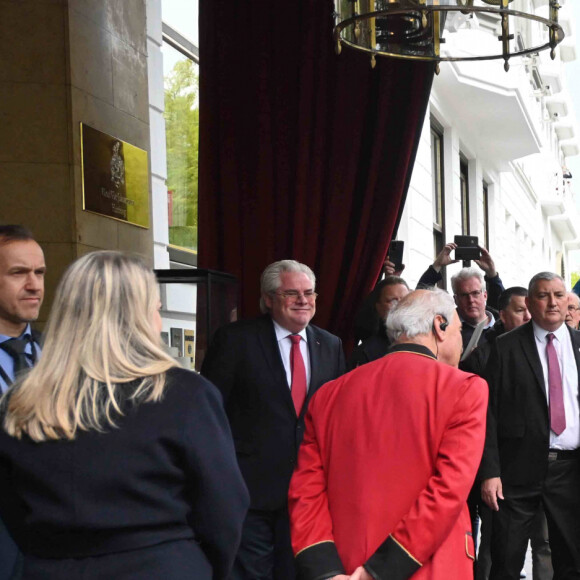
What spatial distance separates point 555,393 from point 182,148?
3.98 meters

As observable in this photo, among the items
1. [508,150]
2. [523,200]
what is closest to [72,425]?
[508,150]

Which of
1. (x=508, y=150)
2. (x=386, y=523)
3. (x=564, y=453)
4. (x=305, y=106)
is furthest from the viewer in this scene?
(x=508, y=150)

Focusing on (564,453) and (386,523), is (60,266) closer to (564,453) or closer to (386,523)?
(386,523)

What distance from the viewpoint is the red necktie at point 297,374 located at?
547 centimetres

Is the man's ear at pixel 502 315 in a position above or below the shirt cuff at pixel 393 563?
above

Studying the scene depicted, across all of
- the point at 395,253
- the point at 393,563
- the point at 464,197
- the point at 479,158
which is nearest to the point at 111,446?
the point at 393,563

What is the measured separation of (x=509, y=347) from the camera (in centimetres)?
613

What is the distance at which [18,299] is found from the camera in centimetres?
396

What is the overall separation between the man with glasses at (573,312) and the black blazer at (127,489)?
6590 millimetres

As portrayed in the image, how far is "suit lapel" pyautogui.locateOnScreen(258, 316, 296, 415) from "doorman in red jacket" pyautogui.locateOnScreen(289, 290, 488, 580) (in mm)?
1655

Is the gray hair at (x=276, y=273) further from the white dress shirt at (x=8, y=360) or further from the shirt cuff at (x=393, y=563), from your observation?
the shirt cuff at (x=393, y=563)

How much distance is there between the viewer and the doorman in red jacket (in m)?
3.44

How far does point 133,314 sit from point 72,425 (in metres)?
0.31

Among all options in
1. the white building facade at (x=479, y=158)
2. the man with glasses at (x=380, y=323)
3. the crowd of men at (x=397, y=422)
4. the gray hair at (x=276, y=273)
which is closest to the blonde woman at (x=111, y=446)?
the crowd of men at (x=397, y=422)
